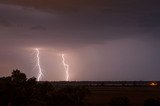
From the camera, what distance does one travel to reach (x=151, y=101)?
79.3 m

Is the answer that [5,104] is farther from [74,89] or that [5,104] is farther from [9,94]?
[74,89]

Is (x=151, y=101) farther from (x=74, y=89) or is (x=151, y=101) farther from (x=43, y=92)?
(x=43, y=92)

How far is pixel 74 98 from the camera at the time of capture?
239 feet

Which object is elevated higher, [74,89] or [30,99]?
[74,89]

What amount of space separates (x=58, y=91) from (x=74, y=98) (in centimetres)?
339

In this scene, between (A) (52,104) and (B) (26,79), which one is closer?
(B) (26,79)

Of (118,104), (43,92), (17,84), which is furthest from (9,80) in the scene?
(118,104)

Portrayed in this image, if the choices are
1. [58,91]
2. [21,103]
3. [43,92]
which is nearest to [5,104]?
[21,103]

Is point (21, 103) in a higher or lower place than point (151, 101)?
lower

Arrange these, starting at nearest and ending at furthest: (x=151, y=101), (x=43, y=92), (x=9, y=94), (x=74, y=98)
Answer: (x=9, y=94)
(x=43, y=92)
(x=74, y=98)
(x=151, y=101)

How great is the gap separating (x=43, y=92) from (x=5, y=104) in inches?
328

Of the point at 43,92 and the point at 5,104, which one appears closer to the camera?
the point at 5,104

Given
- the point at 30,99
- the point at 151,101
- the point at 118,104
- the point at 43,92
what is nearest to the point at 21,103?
the point at 30,99

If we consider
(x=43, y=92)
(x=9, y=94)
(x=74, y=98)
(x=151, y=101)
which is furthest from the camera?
(x=151, y=101)
